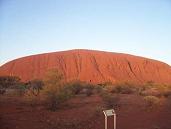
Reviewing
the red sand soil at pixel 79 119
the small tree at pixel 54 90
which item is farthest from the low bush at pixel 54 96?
the red sand soil at pixel 79 119

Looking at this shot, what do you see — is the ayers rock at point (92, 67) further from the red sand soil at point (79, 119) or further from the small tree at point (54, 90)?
the red sand soil at point (79, 119)

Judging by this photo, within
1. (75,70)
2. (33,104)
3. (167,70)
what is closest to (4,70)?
(75,70)

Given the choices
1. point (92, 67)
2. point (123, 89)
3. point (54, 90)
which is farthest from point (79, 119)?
point (92, 67)

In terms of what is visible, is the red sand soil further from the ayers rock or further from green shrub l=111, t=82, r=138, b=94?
the ayers rock

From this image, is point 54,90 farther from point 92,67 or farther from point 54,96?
point 92,67

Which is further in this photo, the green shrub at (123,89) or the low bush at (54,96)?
the green shrub at (123,89)

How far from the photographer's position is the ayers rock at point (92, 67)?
49.6 meters

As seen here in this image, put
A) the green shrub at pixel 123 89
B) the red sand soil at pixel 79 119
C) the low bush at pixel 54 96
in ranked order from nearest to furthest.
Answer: the red sand soil at pixel 79 119 → the low bush at pixel 54 96 → the green shrub at pixel 123 89

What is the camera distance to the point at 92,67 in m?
53.7

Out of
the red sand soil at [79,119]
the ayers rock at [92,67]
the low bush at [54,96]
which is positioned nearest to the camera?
the red sand soil at [79,119]

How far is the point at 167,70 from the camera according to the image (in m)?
62.8

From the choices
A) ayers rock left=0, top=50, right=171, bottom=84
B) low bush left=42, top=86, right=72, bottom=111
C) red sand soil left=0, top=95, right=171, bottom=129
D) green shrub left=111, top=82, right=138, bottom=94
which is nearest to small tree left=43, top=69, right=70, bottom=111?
low bush left=42, top=86, right=72, bottom=111

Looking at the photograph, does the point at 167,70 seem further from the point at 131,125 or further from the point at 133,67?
the point at 131,125

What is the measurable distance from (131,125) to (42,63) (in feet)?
134
